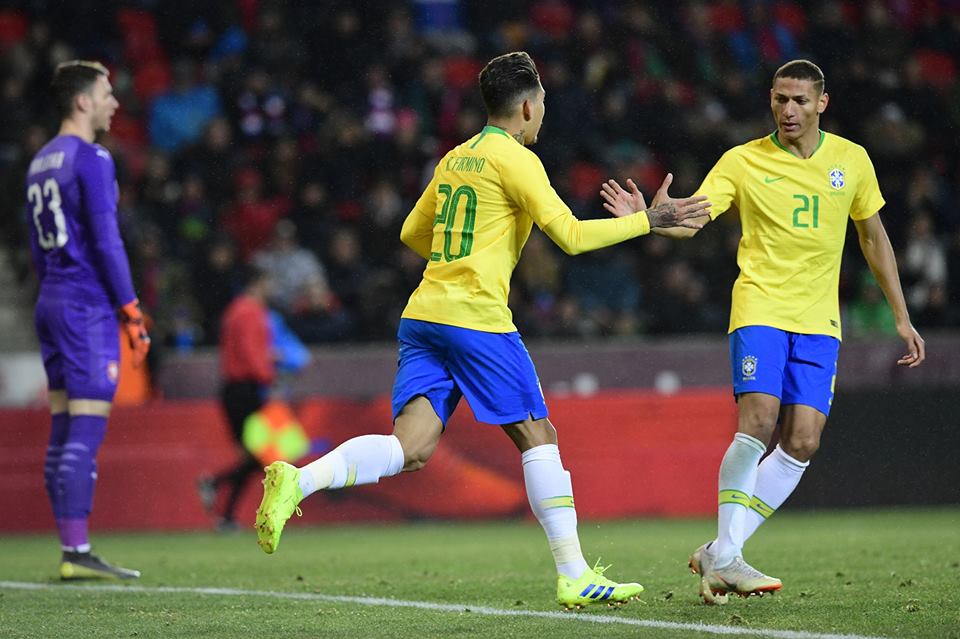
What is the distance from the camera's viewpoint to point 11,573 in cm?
875

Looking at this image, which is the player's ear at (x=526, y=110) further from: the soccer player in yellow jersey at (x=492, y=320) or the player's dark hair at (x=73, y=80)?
the player's dark hair at (x=73, y=80)

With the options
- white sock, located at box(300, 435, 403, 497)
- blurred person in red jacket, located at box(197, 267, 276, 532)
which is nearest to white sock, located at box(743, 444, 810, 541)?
white sock, located at box(300, 435, 403, 497)

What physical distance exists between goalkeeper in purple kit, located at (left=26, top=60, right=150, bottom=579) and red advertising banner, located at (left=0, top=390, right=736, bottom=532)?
209 inches

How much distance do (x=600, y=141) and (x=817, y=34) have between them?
3.36m

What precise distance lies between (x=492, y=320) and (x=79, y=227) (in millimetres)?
3085

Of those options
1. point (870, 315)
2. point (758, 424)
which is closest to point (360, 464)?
point (758, 424)

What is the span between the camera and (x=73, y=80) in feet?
27.1

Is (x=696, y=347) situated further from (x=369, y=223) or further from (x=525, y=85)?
(x=525, y=85)

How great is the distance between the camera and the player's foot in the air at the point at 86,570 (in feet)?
26.1

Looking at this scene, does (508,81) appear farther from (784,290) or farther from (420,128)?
(420,128)

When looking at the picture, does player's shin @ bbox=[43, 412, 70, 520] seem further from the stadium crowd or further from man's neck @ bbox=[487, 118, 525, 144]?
the stadium crowd

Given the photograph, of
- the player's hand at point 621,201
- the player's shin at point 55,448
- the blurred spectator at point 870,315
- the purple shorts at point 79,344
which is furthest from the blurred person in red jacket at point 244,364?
the player's hand at point 621,201

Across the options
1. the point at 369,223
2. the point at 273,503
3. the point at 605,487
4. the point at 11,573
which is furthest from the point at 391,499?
the point at 273,503

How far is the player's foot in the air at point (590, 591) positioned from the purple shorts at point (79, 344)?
3.26 m
